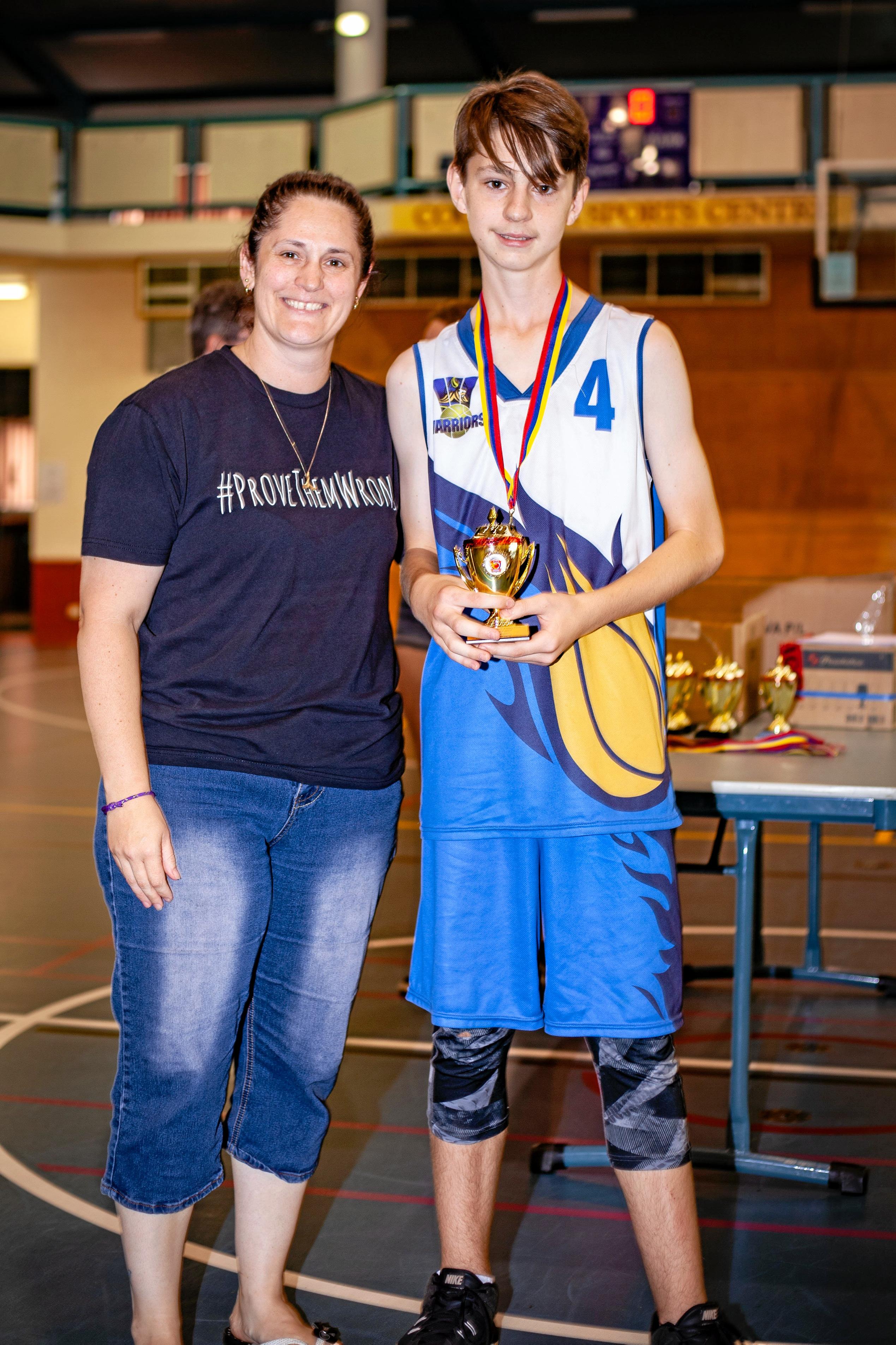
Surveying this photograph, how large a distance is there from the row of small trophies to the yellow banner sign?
9.61 m

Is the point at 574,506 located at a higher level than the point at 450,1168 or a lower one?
higher

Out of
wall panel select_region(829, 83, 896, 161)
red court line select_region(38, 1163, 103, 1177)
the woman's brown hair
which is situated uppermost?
wall panel select_region(829, 83, 896, 161)

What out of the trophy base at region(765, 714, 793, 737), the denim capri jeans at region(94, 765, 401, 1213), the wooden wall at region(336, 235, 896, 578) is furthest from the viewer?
the wooden wall at region(336, 235, 896, 578)

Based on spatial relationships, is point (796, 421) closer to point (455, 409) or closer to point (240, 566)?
point (455, 409)

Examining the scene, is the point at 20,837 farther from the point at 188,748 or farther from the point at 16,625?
the point at 16,625

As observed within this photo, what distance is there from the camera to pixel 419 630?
403 cm

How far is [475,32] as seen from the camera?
56.2 ft

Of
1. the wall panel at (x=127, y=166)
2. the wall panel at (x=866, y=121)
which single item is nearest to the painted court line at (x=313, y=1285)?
the wall panel at (x=866, y=121)

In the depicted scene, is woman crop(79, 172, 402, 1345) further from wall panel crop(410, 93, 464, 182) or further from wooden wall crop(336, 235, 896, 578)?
wooden wall crop(336, 235, 896, 578)

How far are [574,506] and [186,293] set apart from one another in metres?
13.8

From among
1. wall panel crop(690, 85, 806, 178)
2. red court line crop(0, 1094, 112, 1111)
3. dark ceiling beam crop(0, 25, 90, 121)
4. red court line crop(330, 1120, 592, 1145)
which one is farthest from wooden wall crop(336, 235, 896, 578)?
red court line crop(0, 1094, 112, 1111)

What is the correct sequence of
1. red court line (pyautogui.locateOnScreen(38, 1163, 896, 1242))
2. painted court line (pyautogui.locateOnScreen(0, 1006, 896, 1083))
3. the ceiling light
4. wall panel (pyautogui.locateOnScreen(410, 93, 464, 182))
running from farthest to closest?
the ceiling light → wall panel (pyautogui.locateOnScreen(410, 93, 464, 182)) → painted court line (pyautogui.locateOnScreen(0, 1006, 896, 1083)) → red court line (pyautogui.locateOnScreen(38, 1163, 896, 1242))

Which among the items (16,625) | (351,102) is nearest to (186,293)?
(351,102)

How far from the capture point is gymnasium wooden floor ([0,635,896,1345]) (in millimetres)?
2260
